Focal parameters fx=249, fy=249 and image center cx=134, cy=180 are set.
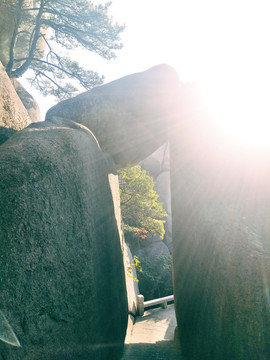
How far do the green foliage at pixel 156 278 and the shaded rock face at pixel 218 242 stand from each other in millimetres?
8742

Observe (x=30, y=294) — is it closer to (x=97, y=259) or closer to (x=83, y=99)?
(x=97, y=259)

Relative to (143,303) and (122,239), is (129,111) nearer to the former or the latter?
(122,239)

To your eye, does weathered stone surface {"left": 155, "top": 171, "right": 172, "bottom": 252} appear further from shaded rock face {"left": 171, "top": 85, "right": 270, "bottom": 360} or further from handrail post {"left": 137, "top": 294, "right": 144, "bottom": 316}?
shaded rock face {"left": 171, "top": 85, "right": 270, "bottom": 360}

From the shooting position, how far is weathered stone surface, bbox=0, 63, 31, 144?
4.03 meters

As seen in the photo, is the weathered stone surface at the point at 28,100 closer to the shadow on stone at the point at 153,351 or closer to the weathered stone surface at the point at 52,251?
the weathered stone surface at the point at 52,251

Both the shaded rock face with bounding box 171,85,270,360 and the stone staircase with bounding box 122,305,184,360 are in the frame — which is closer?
the shaded rock face with bounding box 171,85,270,360

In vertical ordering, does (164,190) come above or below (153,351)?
above

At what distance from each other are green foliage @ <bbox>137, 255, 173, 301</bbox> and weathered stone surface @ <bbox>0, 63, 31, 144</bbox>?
37.8 ft

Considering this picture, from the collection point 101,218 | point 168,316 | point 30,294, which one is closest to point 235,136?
point 101,218

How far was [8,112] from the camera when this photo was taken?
4.27m

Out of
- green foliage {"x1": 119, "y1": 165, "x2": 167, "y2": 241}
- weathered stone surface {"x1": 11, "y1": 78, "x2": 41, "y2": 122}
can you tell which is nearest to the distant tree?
weathered stone surface {"x1": 11, "y1": 78, "x2": 41, "y2": 122}

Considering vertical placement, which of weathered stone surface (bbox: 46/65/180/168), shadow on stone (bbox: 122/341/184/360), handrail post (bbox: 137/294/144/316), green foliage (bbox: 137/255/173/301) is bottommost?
green foliage (bbox: 137/255/173/301)

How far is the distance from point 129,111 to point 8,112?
125 inches

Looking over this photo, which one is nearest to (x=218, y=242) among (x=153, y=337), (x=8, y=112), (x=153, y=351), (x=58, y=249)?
(x=58, y=249)
